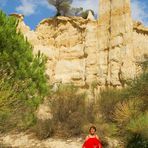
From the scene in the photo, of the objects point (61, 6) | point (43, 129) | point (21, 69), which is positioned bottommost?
point (43, 129)

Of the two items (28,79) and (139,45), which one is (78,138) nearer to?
(28,79)

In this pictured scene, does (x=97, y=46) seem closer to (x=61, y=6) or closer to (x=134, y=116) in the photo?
(x=61, y=6)

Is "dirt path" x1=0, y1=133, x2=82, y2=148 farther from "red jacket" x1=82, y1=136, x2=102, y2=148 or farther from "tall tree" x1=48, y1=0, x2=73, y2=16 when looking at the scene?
"tall tree" x1=48, y1=0, x2=73, y2=16

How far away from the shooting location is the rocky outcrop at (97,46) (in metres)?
31.9

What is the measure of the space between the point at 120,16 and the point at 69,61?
5.24 m

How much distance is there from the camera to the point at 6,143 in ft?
82.7

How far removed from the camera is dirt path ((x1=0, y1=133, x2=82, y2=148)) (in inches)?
936

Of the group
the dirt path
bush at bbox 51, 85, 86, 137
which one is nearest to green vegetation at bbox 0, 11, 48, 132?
the dirt path

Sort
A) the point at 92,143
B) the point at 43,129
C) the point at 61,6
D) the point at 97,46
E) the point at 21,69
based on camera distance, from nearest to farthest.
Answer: the point at 92,143 → the point at 21,69 → the point at 43,129 → the point at 97,46 → the point at 61,6

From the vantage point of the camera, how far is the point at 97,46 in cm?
3362

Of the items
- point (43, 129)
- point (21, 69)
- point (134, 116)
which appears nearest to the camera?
point (134, 116)

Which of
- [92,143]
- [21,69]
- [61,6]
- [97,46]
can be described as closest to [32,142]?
[21,69]

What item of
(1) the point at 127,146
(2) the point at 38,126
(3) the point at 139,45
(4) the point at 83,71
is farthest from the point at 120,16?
(1) the point at 127,146

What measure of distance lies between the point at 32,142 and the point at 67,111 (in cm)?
296
